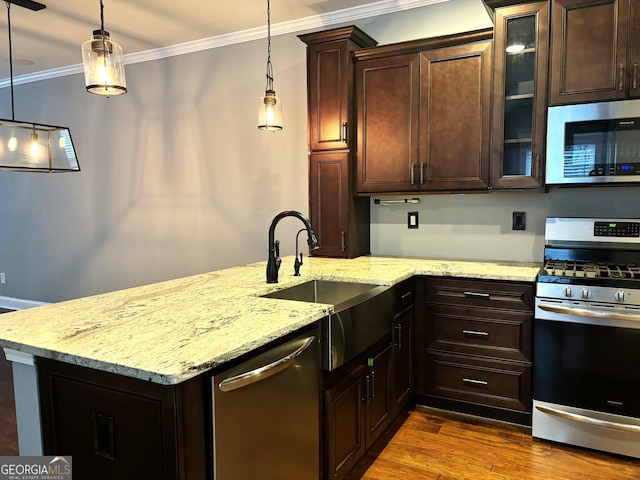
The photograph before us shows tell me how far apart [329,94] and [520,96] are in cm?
Answer: 121

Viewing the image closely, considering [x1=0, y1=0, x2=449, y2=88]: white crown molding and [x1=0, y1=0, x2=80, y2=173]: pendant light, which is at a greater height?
[x1=0, y1=0, x2=449, y2=88]: white crown molding

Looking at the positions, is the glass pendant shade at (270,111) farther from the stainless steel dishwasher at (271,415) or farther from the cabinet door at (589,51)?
the cabinet door at (589,51)

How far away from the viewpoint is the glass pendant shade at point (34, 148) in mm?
2531

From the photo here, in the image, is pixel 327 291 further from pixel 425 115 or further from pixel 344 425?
pixel 425 115

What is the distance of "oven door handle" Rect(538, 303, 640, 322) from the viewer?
7.22 ft

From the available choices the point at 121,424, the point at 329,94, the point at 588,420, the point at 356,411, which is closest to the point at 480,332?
the point at 588,420

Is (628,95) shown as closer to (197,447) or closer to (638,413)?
(638,413)

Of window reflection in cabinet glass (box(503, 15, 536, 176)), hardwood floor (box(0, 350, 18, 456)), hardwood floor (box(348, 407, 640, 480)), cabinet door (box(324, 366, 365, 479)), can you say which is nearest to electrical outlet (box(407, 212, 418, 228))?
window reflection in cabinet glass (box(503, 15, 536, 176))

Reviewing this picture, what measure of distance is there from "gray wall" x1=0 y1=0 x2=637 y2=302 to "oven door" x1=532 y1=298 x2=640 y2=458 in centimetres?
74

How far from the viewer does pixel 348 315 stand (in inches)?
76.7

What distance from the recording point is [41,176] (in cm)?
504

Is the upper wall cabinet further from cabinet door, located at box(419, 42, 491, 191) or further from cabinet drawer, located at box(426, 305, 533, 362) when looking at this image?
cabinet drawer, located at box(426, 305, 533, 362)

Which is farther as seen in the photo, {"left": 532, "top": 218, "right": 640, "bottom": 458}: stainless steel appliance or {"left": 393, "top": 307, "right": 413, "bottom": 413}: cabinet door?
{"left": 393, "top": 307, "right": 413, "bottom": 413}: cabinet door

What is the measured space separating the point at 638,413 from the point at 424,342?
1.07 meters
